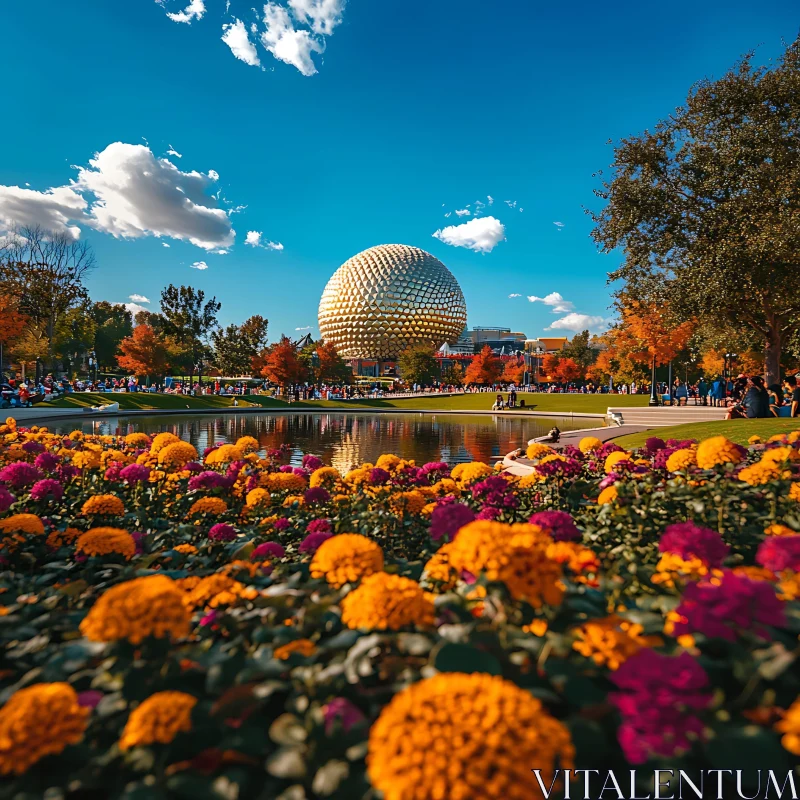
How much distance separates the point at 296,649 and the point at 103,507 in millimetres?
3110

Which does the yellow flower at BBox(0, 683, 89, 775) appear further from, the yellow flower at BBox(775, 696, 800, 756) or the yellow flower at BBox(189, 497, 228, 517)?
the yellow flower at BBox(189, 497, 228, 517)

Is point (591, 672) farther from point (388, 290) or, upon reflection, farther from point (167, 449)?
point (388, 290)

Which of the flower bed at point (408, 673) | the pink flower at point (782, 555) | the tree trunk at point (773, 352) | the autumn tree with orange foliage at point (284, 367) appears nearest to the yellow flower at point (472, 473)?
the flower bed at point (408, 673)

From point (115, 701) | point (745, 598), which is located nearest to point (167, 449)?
point (115, 701)

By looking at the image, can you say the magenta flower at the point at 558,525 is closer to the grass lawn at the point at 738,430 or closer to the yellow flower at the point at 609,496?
the yellow flower at the point at 609,496

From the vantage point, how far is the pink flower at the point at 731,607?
5.07 ft

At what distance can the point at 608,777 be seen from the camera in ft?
4.88

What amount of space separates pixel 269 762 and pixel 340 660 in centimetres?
39

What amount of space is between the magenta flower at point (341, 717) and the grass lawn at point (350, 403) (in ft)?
117

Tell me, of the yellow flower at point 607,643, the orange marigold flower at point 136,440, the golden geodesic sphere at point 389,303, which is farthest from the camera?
the golden geodesic sphere at point 389,303

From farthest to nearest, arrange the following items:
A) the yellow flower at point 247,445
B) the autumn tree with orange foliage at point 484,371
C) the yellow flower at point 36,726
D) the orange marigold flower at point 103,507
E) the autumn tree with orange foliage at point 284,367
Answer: the autumn tree with orange foliage at point 484,371 < the autumn tree with orange foliage at point 284,367 < the yellow flower at point 247,445 < the orange marigold flower at point 103,507 < the yellow flower at point 36,726

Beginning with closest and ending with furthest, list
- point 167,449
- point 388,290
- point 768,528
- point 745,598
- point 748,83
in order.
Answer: point 745,598 → point 768,528 → point 167,449 → point 748,83 → point 388,290

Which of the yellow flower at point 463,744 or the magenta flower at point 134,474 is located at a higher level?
the yellow flower at point 463,744

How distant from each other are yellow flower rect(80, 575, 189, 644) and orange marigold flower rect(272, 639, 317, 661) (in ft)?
1.16
